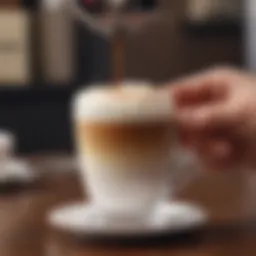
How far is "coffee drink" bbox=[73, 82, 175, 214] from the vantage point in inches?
26.5

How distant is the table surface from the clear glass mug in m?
0.05

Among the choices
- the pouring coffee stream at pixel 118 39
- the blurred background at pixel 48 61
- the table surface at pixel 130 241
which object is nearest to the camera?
the table surface at pixel 130 241

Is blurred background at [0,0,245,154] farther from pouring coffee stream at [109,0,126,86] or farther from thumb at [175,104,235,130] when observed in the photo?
thumb at [175,104,235,130]

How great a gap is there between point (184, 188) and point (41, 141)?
1.79 m

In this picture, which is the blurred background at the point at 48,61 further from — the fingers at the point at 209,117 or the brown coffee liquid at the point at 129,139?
the brown coffee liquid at the point at 129,139

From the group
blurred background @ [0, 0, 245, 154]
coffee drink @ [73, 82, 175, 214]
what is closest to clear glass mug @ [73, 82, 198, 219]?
coffee drink @ [73, 82, 175, 214]

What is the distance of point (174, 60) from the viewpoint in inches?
115

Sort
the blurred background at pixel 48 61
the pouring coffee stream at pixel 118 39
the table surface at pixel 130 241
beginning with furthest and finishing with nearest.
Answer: the blurred background at pixel 48 61 < the pouring coffee stream at pixel 118 39 < the table surface at pixel 130 241

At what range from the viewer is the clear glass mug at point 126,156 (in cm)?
68

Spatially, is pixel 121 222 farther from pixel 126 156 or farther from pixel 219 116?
pixel 219 116

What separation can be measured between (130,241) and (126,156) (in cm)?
7

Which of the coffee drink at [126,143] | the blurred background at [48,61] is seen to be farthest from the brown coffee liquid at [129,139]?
the blurred background at [48,61]

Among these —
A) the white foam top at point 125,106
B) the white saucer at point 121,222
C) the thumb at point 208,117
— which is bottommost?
the white saucer at point 121,222

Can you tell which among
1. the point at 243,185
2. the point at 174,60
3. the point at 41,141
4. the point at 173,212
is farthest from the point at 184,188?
the point at 174,60
